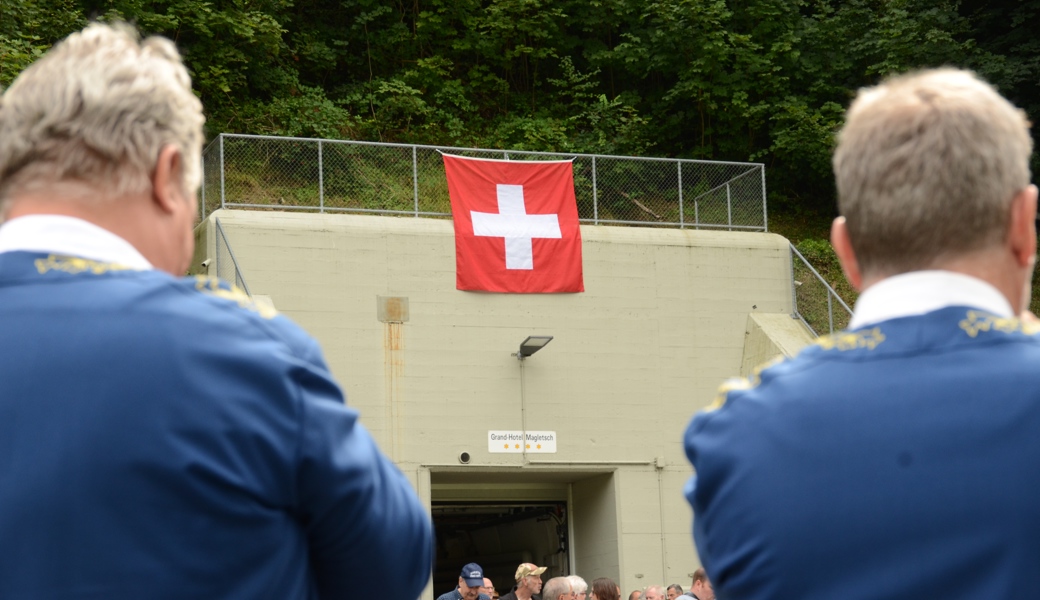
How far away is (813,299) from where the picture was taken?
Result: 20109mm

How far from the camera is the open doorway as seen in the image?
19.8 m

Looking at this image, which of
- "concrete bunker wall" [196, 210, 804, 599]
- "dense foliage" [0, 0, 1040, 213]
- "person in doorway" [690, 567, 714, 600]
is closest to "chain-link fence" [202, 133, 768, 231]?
"concrete bunker wall" [196, 210, 804, 599]

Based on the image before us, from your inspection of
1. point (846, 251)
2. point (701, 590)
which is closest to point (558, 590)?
point (701, 590)

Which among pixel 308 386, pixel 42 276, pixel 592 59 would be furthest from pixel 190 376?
pixel 592 59

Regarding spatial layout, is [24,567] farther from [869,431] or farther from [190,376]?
[869,431]

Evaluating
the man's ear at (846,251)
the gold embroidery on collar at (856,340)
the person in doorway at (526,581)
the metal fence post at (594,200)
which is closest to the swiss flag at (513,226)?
the metal fence post at (594,200)

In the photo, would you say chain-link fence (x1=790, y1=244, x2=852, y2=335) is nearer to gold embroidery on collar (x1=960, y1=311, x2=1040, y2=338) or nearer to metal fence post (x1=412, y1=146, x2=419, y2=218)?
metal fence post (x1=412, y1=146, x2=419, y2=218)

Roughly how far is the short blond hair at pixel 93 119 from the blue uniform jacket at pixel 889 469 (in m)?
0.99

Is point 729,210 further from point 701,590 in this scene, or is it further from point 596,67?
point 701,590

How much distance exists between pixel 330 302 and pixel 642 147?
11.2 metres

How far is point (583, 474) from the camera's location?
738 inches

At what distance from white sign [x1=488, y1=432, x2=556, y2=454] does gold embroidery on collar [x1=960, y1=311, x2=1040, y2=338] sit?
631 inches

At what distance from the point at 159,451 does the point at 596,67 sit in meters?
28.7

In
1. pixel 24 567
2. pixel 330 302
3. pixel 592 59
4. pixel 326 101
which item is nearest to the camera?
pixel 24 567
